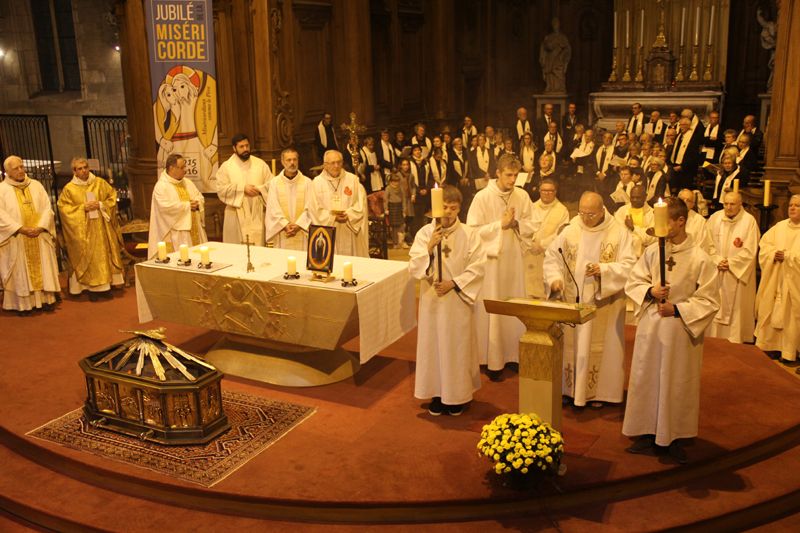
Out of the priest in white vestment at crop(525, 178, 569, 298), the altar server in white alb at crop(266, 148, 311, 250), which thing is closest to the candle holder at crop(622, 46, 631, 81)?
the altar server in white alb at crop(266, 148, 311, 250)

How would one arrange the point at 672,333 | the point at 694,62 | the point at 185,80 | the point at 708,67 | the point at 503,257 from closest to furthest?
the point at 672,333
the point at 503,257
the point at 185,80
the point at 708,67
the point at 694,62

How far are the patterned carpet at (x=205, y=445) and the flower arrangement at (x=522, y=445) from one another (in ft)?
6.29

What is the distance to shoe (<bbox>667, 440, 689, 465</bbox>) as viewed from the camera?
6.20 meters

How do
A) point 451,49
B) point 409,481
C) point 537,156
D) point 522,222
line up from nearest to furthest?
point 409,481 → point 522,222 → point 537,156 → point 451,49

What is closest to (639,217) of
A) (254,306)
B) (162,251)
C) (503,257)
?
(503,257)

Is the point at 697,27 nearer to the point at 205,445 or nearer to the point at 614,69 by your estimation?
the point at 614,69

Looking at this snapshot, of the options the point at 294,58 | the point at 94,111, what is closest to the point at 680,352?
the point at 294,58

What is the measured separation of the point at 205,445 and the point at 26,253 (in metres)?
Answer: 4.83

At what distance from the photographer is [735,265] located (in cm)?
892

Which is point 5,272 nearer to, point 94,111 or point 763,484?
point 763,484

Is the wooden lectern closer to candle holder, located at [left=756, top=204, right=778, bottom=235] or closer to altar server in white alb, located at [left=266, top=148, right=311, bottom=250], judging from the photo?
altar server in white alb, located at [left=266, top=148, right=311, bottom=250]

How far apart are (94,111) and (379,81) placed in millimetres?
7466

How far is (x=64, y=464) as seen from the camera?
6543 millimetres

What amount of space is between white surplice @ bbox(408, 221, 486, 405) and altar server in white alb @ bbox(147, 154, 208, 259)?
13.9 feet
